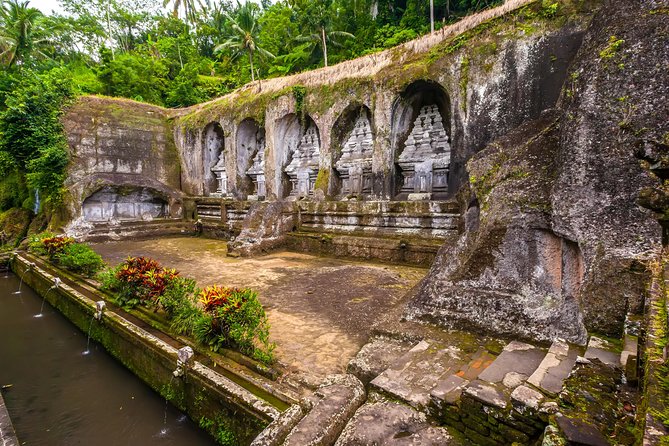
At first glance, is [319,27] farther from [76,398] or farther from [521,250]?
[76,398]

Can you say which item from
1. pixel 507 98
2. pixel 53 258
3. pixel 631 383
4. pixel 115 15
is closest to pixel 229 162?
pixel 53 258

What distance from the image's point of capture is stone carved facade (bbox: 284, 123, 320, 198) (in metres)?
12.9

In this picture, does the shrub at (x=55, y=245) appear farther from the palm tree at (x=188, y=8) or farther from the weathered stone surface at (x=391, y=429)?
the palm tree at (x=188, y=8)

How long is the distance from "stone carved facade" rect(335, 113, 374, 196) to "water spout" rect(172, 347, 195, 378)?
8.39 metres

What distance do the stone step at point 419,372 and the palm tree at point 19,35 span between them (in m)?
30.3

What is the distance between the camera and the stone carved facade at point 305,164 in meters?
12.9

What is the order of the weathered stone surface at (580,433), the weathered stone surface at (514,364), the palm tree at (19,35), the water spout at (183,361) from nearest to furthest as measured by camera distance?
the weathered stone surface at (580,433), the weathered stone surface at (514,364), the water spout at (183,361), the palm tree at (19,35)

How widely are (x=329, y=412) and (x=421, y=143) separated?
8994mm

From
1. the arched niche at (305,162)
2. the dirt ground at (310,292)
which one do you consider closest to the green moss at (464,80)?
the dirt ground at (310,292)

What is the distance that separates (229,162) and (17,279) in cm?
801

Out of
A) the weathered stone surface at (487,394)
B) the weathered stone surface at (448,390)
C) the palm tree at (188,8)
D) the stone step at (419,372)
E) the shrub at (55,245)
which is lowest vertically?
the stone step at (419,372)

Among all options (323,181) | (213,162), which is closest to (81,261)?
(323,181)

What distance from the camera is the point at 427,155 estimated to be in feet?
32.4

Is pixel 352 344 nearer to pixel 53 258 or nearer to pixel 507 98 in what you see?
pixel 507 98
